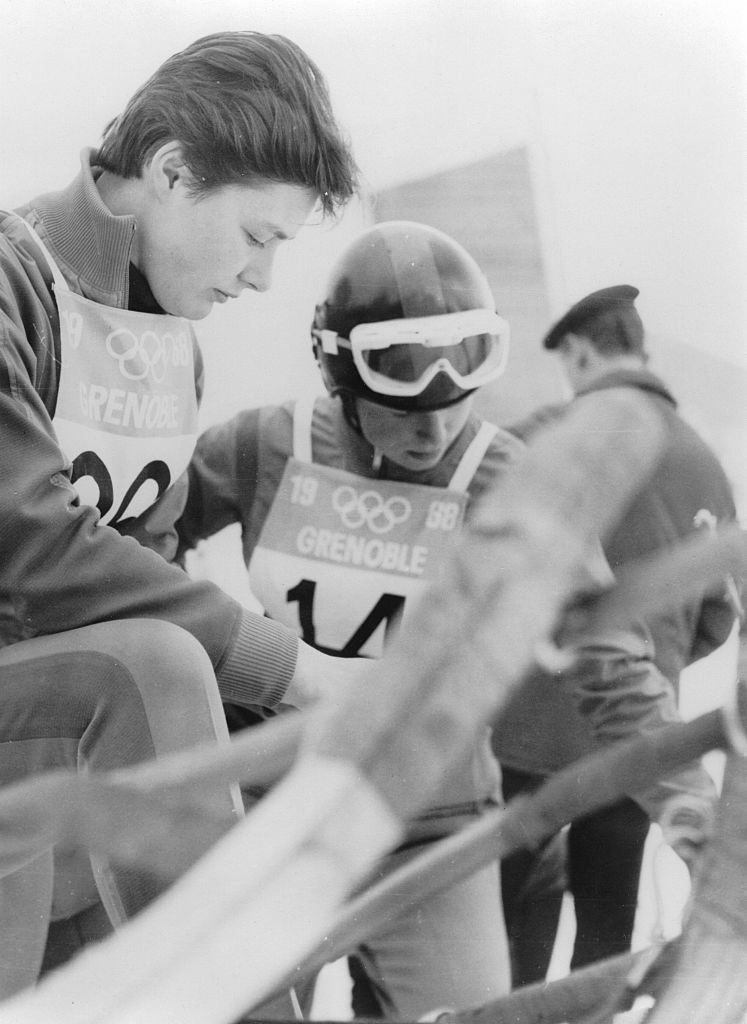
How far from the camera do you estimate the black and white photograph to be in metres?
1.48

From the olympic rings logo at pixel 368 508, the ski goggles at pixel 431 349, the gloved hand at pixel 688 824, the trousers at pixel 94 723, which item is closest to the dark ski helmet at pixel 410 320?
the ski goggles at pixel 431 349

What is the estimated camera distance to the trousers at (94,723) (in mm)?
1421

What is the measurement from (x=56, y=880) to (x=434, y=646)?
538 mm

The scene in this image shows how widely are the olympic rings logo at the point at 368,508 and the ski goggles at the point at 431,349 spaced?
14 centimetres

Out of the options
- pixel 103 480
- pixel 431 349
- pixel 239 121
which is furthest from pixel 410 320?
pixel 103 480

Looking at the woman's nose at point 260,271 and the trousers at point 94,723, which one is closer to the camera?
the trousers at point 94,723

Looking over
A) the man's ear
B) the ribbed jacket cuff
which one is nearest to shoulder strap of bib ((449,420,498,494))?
the ribbed jacket cuff

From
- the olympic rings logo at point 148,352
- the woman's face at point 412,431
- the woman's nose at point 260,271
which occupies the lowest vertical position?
the woman's face at point 412,431

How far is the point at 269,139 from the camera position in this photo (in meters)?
1.50

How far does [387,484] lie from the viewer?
5.15ft

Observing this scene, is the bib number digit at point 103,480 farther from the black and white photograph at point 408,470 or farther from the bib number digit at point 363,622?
the bib number digit at point 363,622

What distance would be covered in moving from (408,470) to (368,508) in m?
0.07

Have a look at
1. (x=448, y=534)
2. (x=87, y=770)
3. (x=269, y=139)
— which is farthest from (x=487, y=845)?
(x=269, y=139)

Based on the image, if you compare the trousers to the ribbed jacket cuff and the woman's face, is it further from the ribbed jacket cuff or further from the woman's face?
the woman's face
